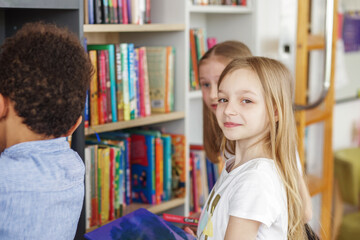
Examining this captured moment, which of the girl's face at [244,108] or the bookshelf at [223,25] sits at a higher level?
the bookshelf at [223,25]

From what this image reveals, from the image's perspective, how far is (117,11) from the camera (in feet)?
6.25

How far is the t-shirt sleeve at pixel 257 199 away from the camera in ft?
3.66

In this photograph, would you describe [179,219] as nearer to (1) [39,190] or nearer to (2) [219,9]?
(1) [39,190]

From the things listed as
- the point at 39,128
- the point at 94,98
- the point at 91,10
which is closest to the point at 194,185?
the point at 94,98

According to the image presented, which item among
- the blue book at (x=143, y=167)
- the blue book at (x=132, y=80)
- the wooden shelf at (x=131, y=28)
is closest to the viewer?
the wooden shelf at (x=131, y=28)

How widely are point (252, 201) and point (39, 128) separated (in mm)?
475

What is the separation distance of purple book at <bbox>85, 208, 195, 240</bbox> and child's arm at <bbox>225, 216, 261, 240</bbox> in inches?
9.5

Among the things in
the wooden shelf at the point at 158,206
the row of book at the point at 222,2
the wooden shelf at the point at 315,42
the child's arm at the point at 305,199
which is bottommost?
the wooden shelf at the point at 158,206

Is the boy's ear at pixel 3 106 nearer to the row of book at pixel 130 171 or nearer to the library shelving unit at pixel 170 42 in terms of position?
the row of book at pixel 130 171

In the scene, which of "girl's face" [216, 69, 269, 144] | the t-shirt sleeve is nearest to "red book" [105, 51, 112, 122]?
"girl's face" [216, 69, 269, 144]

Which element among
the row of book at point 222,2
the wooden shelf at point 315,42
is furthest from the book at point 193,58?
the wooden shelf at point 315,42

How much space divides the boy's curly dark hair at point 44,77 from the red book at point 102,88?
779mm

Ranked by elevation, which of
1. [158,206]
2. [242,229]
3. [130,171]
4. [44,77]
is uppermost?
[44,77]

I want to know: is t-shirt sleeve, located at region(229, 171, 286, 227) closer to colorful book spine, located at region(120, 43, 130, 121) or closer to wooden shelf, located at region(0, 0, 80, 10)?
wooden shelf, located at region(0, 0, 80, 10)
